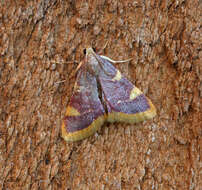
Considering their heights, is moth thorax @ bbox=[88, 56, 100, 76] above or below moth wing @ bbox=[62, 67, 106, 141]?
above

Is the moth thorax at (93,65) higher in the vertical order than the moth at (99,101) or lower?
higher

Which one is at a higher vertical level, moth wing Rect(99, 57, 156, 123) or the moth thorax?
the moth thorax

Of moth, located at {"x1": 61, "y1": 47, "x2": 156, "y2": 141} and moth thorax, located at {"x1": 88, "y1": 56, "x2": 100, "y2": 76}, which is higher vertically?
moth thorax, located at {"x1": 88, "y1": 56, "x2": 100, "y2": 76}

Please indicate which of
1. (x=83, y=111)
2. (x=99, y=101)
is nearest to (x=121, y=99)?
(x=99, y=101)

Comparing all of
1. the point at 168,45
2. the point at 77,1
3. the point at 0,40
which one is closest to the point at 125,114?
the point at 168,45

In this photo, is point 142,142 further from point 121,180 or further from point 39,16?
point 39,16
